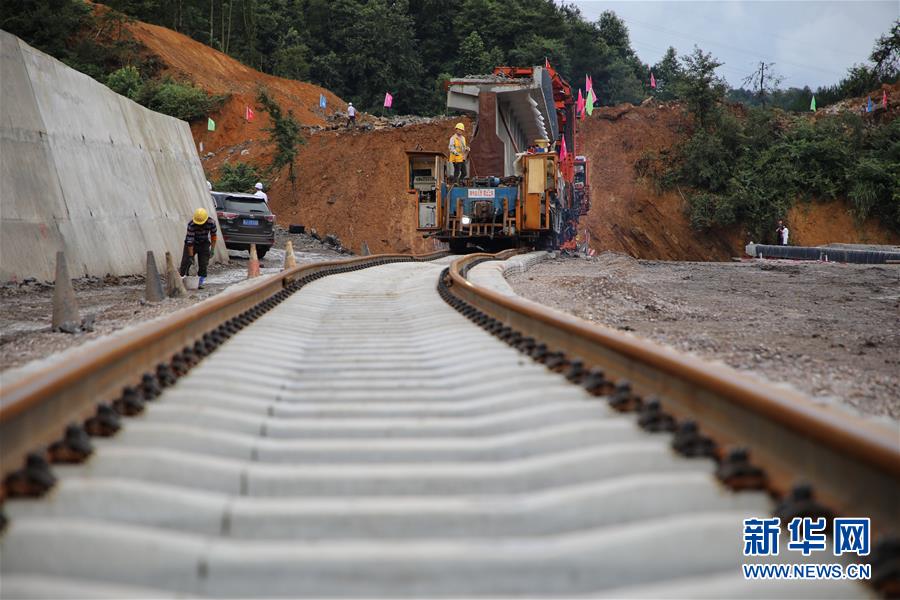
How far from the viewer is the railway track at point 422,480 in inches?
106

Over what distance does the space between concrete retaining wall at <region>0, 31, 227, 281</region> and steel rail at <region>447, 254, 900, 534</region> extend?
39.9 ft

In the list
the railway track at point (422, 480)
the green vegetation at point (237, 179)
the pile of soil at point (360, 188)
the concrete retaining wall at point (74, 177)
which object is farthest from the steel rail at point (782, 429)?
the green vegetation at point (237, 179)

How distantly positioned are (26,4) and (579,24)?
50.2 m

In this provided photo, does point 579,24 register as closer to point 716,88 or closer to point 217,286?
point 716,88

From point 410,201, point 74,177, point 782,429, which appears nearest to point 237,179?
point 410,201

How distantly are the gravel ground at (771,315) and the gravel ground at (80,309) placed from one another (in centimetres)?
535

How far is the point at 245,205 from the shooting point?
27.0 m

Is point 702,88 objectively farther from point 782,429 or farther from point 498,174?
point 782,429

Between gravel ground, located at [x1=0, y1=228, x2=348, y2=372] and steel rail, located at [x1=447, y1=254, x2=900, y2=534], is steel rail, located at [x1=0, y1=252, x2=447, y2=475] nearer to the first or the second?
gravel ground, located at [x1=0, y1=228, x2=348, y2=372]

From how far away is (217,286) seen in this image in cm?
1712

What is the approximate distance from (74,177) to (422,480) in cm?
1479

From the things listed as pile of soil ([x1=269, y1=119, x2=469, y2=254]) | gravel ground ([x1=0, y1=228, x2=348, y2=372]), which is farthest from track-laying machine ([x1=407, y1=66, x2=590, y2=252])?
pile of soil ([x1=269, y1=119, x2=469, y2=254])

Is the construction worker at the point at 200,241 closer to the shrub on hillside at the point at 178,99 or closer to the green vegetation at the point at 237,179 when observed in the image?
the green vegetation at the point at 237,179

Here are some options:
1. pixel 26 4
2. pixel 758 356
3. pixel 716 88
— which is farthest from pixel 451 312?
pixel 26 4
